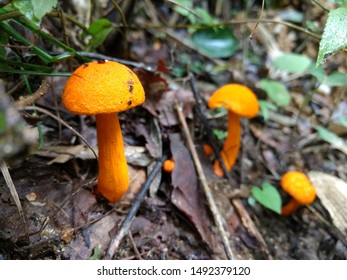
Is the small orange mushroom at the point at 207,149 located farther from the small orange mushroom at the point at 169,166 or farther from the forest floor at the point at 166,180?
the small orange mushroom at the point at 169,166

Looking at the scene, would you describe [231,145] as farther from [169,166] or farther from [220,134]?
[169,166]

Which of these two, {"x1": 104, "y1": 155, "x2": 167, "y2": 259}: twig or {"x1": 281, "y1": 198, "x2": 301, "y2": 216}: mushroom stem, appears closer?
{"x1": 104, "y1": 155, "x2": 167, "y2": 259}: twig

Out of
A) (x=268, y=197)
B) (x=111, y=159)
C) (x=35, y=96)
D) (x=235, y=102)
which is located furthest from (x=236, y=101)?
(x=35, y=96)

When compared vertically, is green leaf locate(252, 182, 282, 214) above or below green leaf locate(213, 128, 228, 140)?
below

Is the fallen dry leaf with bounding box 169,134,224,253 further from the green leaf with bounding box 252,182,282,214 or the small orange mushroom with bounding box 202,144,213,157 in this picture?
the green leaf with bounding box 252,182,282,214

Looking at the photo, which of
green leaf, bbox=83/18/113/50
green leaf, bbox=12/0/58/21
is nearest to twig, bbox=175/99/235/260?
green leaf, bbox=83/18/113/50

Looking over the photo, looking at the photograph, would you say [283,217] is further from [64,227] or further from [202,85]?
[64,227]
